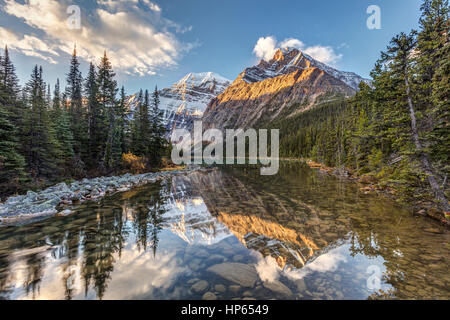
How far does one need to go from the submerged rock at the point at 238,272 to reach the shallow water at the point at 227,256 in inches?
1.0

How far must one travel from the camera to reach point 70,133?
63.9ft

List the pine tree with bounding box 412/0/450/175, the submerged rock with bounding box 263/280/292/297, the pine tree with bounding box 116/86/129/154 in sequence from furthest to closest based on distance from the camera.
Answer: the pine tree with bounding box 116/86/129/154, the pine tree with bounding box 412/0/450/175, the submerged rock with bounding box 263/280/292/297

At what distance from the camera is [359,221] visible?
8562 millimetres

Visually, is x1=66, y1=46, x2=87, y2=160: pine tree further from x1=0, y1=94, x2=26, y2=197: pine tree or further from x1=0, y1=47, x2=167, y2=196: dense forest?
x1=0, y1=94, x2=26, y2=197: pine tree

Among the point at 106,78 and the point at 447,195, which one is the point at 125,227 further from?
the point at 106,78

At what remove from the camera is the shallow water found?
13.3 feet

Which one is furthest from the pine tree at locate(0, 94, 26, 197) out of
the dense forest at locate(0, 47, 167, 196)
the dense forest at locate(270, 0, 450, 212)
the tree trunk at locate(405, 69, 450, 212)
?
the tree trunk at locate(405, 69, 450, 212)

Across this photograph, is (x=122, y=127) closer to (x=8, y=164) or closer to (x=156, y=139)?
(x=156, y=139)

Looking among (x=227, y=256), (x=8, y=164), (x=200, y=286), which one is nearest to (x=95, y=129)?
(x=8, y=164)

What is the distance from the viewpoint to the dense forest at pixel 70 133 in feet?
41.6

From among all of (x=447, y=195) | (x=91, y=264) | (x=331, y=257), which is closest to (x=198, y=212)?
(x=91, y=264)

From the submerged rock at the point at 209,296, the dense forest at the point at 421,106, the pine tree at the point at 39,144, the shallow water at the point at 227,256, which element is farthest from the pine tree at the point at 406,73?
the pine tree at the point at 39,144

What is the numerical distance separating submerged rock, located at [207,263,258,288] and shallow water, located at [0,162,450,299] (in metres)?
0.03
